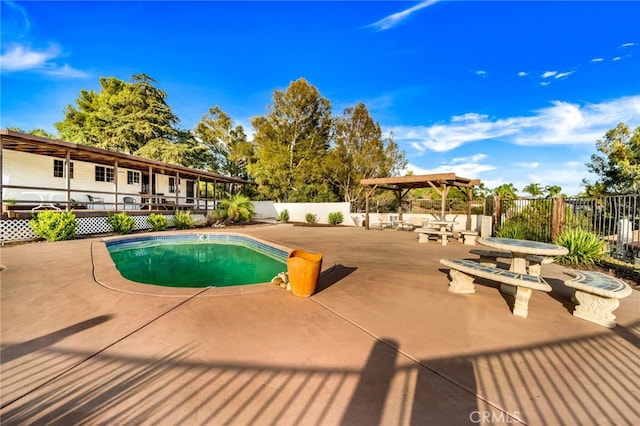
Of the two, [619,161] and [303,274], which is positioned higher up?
[619,161]

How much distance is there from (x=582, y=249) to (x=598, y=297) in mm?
4270

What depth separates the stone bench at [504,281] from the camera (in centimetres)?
298

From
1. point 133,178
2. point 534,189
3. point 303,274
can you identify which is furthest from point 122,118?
point 534,189

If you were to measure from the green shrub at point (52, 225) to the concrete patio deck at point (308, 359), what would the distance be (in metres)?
6.07

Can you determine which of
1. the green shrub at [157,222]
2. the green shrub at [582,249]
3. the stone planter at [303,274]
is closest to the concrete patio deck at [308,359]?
the stone planter at [303,274]

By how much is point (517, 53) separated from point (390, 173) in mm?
10199

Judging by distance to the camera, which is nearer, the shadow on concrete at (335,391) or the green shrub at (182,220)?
the shadow on concrete at (335,391)

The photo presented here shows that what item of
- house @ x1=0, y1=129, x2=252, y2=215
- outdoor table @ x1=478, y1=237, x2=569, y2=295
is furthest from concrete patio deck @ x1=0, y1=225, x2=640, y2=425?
house @ x1=0, y1=129, x2=252, y2=215

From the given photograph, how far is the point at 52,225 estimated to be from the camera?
328 inches

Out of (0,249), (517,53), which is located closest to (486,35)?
(517,53)

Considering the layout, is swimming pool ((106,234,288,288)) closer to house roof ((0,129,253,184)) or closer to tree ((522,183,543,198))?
house roof ((0,129,253,184))

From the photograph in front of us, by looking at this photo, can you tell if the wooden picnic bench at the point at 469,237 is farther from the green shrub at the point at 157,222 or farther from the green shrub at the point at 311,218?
the green shrub at the point at 157,222

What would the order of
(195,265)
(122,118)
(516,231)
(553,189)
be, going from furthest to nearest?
(122,118) < (553,189) < (516,231) < (195,265)

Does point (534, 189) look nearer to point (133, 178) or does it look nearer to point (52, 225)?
point (52, 225)
